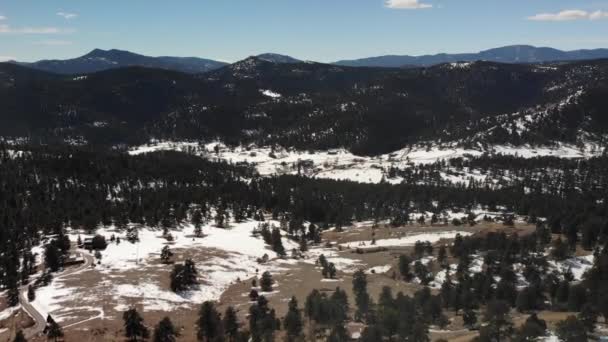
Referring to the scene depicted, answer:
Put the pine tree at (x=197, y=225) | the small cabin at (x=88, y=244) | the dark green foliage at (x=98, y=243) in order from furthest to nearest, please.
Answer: the pine tree at (x=197, y=225) < the small cabin at (x=88, y=244) < the dark green foliage at (x=98, y=243)

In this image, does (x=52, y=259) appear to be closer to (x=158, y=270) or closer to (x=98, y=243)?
(x=98, y=243)

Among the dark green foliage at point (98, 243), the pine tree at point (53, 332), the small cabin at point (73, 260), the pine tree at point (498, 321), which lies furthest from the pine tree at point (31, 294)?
the pine tree at point (498, 321)

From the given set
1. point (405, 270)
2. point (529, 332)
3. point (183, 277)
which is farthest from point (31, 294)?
point (529, 332)

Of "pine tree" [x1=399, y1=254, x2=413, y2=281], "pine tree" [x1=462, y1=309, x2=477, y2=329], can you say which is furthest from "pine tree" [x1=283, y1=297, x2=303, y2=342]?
"pine tree" [x1=399, y1=254, x2=413, y2=281]

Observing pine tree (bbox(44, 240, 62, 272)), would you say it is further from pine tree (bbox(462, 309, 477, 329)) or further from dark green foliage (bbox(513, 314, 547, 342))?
dark green foliage (bbox(513, 314, 547, 342))

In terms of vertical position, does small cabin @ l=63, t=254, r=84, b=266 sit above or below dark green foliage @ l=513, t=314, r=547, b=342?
below

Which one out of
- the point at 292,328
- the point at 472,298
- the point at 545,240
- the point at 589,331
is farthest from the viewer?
the point at 545,240

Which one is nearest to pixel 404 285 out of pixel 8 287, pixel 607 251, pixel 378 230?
pixel 607 251

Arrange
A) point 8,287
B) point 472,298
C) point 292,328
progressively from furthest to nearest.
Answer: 1. point 8,287
2. point 472,298
3. point 292,328

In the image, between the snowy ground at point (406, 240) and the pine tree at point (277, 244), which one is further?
the snowy ground at point (406, 240)

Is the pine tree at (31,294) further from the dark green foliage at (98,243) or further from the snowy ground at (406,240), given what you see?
the snowy ground at (406,240)

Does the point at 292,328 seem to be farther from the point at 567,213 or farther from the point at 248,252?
the point at 567,213
